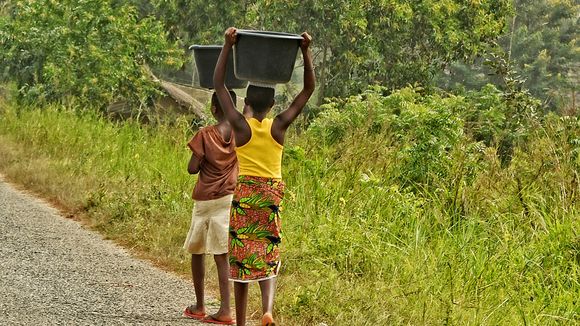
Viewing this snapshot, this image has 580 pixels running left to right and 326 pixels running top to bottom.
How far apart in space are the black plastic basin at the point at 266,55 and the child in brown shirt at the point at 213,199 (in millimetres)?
733

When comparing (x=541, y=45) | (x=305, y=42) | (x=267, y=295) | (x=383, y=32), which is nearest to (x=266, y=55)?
(x=305, y=42)

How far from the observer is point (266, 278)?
4.96 m

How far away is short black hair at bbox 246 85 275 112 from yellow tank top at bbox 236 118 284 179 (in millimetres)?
66

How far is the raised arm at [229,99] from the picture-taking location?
4840 millimetres

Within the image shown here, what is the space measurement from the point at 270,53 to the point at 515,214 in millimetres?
3612

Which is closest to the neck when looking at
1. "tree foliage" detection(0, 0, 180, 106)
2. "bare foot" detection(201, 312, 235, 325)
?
"bare foot" detection(201, 312, 235, 325)

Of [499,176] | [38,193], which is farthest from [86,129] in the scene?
[499,176]

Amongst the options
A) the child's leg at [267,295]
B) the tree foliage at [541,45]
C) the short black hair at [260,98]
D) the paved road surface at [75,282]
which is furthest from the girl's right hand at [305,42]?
the tree foliage at [541,45]

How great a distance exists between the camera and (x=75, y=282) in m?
6.61

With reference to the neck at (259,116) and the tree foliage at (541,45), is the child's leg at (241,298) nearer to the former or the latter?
the neck at (259,116)

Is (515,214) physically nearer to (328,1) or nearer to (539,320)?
(539,320)

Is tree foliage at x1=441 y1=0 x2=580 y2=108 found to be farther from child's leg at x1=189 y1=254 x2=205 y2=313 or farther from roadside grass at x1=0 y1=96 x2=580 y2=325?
child's leg at x1=189 y1=254 x2=205 y2=313

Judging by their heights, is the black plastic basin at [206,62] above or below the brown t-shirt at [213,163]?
above

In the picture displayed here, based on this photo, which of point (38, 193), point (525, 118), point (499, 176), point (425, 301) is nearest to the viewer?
point (425, 301)
